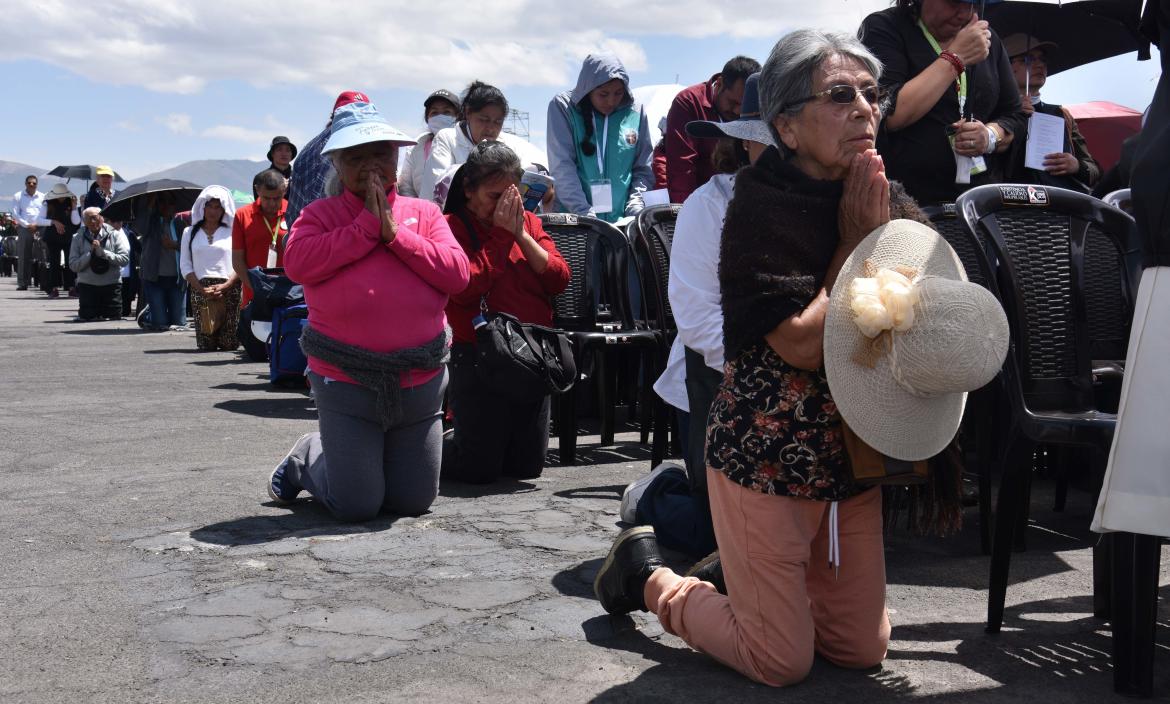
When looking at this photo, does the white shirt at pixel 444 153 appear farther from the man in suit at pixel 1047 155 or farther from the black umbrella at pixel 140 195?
the black umbrella at pixel 140 195

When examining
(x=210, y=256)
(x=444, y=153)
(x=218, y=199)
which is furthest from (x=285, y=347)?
(x=218, y=199)

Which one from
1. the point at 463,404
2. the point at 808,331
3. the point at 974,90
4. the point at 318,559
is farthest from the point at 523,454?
the point at 808,331

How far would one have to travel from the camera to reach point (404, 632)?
12.2ft

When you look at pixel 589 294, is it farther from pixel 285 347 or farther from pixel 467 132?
pixel 285 347

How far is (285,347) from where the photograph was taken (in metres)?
10.1

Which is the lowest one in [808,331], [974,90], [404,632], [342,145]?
[404,632]

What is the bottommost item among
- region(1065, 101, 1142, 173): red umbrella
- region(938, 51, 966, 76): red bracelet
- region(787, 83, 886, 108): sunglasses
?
region(787, 83, 886, 108): sunglasses

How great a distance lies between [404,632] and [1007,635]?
173 cm

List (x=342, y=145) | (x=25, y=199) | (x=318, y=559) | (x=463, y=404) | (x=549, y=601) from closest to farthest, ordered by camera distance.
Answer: (x=549, y=601)
(x=318, y=559)
(x=342, y=145)
(x=463, y=404)
(x=25, y=199)

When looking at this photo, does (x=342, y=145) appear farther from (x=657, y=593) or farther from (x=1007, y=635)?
(x=1007, y=635)

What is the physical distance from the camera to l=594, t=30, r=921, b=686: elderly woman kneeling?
10.5ft

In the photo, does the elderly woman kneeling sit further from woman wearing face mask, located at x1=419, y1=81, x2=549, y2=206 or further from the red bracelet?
woman wearing face mask, located at x1=419, y1=81, x2=549, y2=206

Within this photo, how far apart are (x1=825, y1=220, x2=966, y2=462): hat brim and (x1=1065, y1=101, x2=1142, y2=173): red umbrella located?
985 cm

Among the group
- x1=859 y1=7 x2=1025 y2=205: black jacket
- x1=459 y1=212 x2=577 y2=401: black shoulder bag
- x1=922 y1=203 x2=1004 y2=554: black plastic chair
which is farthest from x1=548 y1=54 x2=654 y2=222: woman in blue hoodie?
x1=922 y1=203 x2=1004 y2=554: black plastic chair
